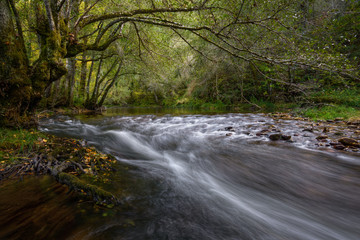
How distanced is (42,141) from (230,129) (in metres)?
5.23

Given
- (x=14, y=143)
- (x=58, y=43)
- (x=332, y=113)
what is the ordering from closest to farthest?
(x=14, y=143), (x=58, y=43), (x=332, y=113)

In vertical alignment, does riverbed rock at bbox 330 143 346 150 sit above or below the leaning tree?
below

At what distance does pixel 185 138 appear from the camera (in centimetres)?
566

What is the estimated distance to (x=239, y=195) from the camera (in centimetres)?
253

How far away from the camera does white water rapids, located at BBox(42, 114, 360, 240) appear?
171 centimetres

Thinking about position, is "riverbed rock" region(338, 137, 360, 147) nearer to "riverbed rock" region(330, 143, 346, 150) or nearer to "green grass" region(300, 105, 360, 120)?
"riverbed rock" region(330, 143, 346, 150)

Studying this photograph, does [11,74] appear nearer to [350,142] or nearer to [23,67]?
[23,67]

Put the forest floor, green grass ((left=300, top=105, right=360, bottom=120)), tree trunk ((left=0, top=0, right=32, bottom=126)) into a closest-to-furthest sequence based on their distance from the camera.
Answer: the forest floor, tree trunk ((left=0, top=0, right=32, bottom=126)), green grass ((left=300, top=105, right=360, bottom=120))

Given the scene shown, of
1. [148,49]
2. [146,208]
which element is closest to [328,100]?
[148,49]

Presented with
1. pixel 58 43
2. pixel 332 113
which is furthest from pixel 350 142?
pixel 58 43

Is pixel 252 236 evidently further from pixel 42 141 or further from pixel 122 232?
pixel 42 141

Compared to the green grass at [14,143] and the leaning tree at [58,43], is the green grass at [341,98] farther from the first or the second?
the green grass at [14,143]

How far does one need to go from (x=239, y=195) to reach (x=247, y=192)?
5.9 inches

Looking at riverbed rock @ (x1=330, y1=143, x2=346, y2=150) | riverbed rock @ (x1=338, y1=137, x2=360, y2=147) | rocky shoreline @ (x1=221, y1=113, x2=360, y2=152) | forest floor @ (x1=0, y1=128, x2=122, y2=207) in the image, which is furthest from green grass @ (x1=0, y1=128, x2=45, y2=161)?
riverbed rock @ (x1=338, y1=137, x2=360, y2=147)
